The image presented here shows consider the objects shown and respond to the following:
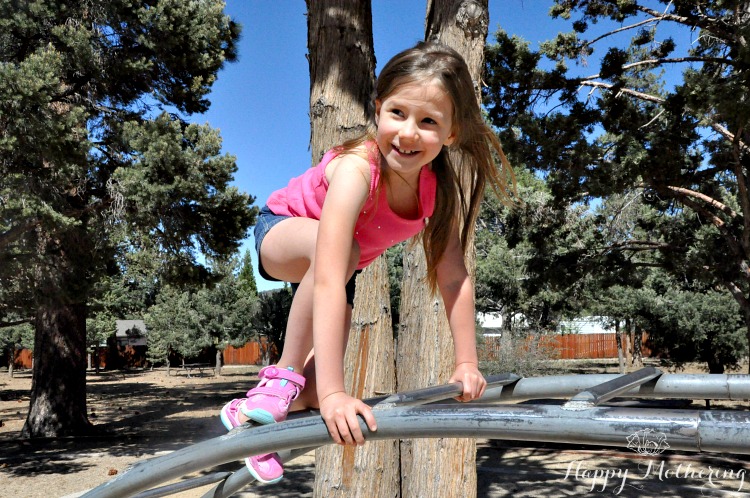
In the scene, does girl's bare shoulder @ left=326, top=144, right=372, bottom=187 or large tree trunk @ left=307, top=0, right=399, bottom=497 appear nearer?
girl's bare shoulder @ left=326, top=144, right=372, bottom=187

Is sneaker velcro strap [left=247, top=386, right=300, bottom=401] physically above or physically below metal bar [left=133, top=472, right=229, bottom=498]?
above

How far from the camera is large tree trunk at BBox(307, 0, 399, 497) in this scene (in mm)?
3527

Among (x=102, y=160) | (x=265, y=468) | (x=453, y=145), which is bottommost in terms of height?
(x=265, y=468)

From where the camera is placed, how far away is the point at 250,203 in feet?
35.8

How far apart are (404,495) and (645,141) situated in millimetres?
6515

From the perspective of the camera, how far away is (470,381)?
1.63 meters

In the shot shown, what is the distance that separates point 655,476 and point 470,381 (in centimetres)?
766

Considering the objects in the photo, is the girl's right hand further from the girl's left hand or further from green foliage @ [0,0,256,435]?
green foliage @ [0,0,256,435]

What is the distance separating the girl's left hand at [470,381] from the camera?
5.32 feet

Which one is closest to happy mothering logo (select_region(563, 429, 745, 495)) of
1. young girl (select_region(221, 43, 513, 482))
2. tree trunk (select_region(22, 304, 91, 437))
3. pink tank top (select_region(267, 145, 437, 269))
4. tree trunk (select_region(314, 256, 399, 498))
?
tree trunk (select_region(314, 256, 399, 498))

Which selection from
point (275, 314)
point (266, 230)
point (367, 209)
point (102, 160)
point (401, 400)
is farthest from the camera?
point (275, 314)

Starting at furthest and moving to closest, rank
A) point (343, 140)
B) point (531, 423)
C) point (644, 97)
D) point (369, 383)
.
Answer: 1. point (644, 97)
2. point (369, 383)
3. point (343, 140)
4. point (531, 423)

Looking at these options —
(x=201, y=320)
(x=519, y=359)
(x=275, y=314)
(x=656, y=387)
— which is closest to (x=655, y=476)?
(x=519, y=359)

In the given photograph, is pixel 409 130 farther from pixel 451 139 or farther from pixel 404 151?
pixel 451 139
